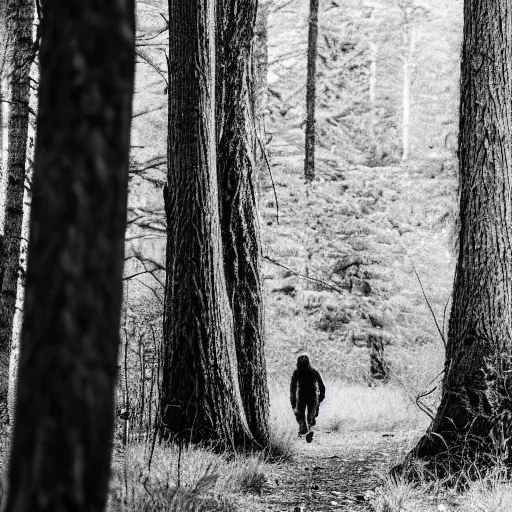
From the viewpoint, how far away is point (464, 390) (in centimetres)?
700

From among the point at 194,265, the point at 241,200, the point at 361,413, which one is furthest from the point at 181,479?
the point at 361,413

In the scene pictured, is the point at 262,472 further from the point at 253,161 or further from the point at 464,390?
the point at 253,161

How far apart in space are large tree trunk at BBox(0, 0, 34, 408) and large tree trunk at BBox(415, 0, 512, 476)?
4.64 metres

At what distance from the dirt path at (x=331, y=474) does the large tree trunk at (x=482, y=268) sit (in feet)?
2.69

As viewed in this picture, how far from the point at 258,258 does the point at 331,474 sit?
243cm

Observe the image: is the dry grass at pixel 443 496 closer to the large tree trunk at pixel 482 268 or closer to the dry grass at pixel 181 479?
the large tree trunk at pixel 482 268

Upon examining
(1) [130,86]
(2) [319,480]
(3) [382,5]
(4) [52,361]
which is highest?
(3) [382,5]

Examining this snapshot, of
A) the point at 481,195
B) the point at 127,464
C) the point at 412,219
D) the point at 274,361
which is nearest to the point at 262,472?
the point at 127,464

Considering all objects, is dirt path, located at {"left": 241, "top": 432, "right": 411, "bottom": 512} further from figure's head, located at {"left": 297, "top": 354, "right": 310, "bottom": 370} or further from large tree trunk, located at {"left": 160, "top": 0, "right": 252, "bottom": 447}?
figure's head, located at {"left": 297, "top": 354, "right": 310, "bottom": 370}

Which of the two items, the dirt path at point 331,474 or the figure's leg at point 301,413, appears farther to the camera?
the figure's leg at point 301,413

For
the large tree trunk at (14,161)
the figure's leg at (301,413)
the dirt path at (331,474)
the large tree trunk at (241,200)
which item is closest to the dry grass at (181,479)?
the dirt path at (331,474)

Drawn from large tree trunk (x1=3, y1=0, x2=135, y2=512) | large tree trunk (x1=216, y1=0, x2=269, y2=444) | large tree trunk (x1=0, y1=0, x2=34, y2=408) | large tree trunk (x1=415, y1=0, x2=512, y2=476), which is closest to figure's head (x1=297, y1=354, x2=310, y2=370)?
large tree trunk (x1=216, y1=0, x2=269, y2=444)

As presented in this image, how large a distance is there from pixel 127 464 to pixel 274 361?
11301 millimetres

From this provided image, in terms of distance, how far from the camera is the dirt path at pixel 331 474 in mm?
6594
